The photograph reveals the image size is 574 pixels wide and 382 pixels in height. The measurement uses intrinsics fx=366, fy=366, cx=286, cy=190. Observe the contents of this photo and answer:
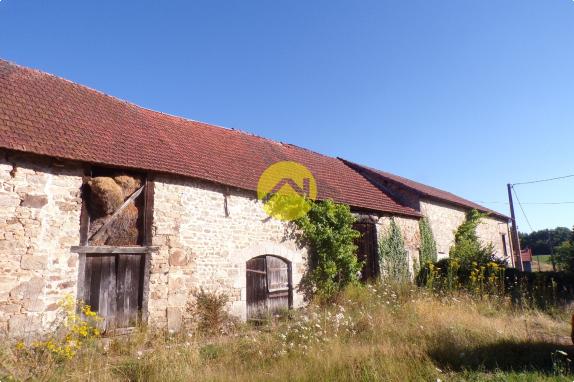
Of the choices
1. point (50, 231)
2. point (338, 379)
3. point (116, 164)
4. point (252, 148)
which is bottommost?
point (338, 379)

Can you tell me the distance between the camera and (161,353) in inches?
192

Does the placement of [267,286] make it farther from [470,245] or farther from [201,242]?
[470,245]

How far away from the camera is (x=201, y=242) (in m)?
8.01

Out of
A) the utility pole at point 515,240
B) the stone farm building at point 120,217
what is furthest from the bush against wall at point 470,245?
the stone farm building at point 120,217

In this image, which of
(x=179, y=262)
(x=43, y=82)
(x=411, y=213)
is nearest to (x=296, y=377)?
(x=179, y=262)

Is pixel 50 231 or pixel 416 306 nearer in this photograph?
pixel 50 231

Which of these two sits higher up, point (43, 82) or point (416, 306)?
point (43, 82)

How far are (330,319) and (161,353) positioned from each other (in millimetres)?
2825

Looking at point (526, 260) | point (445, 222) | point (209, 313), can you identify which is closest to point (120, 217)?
point (209, 313)

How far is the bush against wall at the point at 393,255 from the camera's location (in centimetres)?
1214

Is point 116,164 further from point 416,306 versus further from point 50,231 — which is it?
point 416,306

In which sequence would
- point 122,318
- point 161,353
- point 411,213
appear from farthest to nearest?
point 411,213, point 122,318, point 161,353

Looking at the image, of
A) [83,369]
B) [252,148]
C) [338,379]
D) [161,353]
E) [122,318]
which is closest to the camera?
[338,379]

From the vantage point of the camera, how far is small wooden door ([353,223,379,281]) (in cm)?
1169
